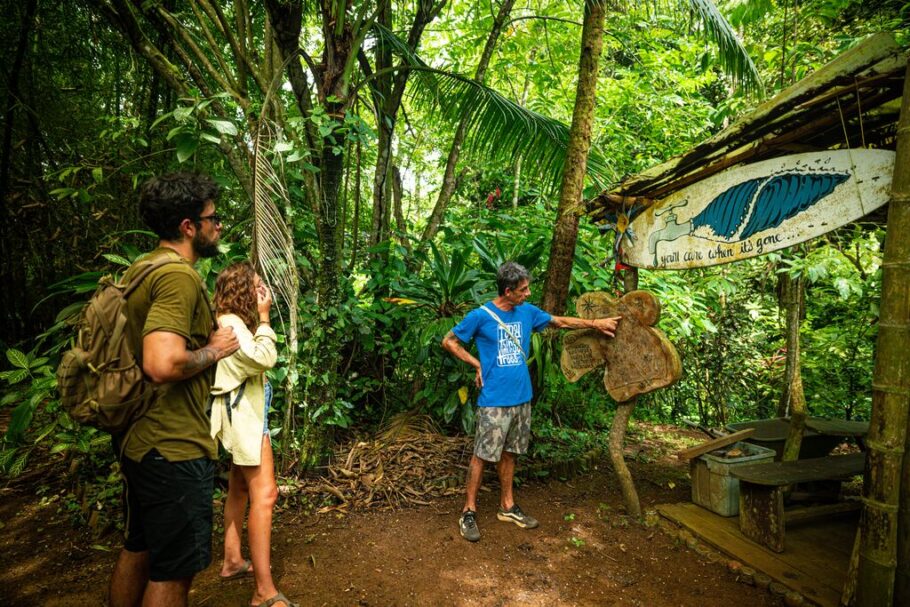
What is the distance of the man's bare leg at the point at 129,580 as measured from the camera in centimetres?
170

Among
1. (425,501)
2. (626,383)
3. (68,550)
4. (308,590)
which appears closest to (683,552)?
(626,383)

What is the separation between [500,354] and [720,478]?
5.90 feet

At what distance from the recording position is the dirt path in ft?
7.87

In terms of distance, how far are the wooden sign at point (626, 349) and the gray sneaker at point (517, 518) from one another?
99 cm

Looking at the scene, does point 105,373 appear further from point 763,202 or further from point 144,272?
point 763,202

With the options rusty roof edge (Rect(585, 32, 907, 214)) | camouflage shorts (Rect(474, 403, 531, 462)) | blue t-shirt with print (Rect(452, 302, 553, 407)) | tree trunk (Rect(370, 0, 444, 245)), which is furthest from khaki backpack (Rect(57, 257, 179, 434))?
tree trunk (Rect(370, 0, 444, 245))

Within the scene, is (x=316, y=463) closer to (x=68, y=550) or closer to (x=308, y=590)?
(x=308, y=590)

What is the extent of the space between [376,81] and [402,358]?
2.75m

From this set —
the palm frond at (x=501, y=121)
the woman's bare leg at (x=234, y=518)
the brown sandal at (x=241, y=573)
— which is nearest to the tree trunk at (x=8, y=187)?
the palm frond at (x=501, y=121)

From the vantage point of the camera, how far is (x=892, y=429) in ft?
6.08

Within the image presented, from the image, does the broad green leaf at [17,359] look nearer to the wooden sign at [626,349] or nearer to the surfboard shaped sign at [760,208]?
the wooden sign at [626,349]

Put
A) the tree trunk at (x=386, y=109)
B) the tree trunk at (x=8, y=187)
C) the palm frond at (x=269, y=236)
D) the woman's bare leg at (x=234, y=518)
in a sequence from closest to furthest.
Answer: the woman's bare leg at (x=234, y=518) → the palm frond at (x=269, y=236) → the tree trunk at (x=8, y=187) → the tree trunk at (x=386, y=109)

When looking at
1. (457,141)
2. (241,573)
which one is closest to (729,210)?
(241,573)

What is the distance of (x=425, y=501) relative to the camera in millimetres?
3508
